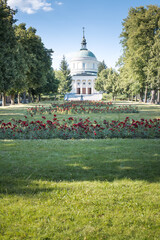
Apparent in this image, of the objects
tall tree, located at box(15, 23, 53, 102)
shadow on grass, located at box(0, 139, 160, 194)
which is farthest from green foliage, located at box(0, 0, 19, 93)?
shadow on grass, located at box(0, 139, 160, 194)

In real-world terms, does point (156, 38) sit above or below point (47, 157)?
above

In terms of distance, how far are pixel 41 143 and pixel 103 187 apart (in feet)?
10.9

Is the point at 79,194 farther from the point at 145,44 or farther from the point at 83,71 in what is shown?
the point at 83,71

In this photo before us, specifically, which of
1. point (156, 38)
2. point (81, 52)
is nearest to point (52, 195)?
point (156, 38)

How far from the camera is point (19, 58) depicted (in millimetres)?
22203

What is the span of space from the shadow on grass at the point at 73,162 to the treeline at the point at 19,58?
43.3 ft

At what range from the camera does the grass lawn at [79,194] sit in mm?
2449

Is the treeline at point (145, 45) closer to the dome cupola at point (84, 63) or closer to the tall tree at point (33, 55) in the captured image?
the tall tree at point (33, 55)

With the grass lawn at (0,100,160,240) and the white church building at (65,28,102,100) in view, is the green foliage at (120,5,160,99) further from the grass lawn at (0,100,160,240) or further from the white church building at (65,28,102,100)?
the white church building at (65,28,102,100)

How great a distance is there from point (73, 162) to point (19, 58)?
20266 millimetres

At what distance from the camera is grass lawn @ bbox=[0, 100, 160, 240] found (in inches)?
96.4

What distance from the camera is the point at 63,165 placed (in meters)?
4.44

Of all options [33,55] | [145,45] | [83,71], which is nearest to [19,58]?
[33,55]

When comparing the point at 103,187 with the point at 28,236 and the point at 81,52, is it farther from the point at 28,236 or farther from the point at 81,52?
the point at 81,52
